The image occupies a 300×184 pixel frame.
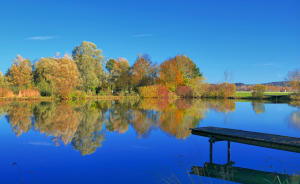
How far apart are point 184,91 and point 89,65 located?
54.1 ft

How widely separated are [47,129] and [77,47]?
3428cm

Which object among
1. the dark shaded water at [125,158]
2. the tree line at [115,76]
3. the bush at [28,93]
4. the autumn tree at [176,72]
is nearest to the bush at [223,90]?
the tree line at [115,76]

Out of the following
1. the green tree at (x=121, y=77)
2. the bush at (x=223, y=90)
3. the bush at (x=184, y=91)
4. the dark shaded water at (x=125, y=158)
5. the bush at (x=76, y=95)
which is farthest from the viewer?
the green tree at (x=121, y=77)

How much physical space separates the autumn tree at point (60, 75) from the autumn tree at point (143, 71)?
1095 cm

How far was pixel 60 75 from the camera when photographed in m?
31.7

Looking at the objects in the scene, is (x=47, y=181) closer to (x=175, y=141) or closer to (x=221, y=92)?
(x=175, y=141)

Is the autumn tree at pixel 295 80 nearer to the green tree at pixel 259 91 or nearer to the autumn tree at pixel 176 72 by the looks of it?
the green tree at pixel 259 91

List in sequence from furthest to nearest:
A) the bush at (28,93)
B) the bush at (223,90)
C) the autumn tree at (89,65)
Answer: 1. the bush at (223,90)
2. the autumn tree at (89,65)
3. the bush at (28,93)

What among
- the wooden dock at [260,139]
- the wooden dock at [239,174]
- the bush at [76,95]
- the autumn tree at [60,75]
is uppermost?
the autumn tree at [60,75]

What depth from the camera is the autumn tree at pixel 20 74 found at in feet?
116

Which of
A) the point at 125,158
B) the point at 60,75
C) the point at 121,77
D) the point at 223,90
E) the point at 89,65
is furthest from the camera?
the point at 121,77

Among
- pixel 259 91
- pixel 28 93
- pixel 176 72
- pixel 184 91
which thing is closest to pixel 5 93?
pixel 28 93

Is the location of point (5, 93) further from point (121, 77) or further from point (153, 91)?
point (153, 91)

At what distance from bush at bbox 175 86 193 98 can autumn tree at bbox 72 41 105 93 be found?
43.8 ft
